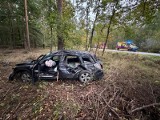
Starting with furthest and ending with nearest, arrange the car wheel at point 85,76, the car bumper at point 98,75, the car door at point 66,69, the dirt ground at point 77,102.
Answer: the car bumper at point 98,75
the car wheel at point 85,76
the car door at point 66,69
the dirt ground at point 77,102

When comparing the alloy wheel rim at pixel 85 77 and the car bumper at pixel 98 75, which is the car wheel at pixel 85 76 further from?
the car bumper at pixel 98 75

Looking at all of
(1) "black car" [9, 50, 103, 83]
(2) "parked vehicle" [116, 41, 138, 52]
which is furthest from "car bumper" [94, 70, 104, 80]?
(2) "parked vehicle" [116, 41, 138, 52]

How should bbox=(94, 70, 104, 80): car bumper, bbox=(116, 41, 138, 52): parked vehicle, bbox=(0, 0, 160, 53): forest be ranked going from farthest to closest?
bbox=(116, 41, 138, 52): parked vehicle
bbox=(0, 0, 160, 53): forest
bbox=(94, 70, 104, 80): car bumper

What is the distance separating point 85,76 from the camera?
5699 millimetres

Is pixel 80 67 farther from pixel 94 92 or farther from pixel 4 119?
pixel 4 119

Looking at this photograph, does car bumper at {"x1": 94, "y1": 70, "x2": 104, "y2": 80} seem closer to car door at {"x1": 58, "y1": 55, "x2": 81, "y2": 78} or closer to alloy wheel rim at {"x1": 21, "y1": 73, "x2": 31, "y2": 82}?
car door at {"x1": 58, "y1": 55, "x2": 81, "y2": 78}

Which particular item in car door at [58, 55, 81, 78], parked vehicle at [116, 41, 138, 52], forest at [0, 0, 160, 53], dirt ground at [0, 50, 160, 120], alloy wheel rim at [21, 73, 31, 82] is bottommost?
dirt ground at [0, 50, 160, 120]

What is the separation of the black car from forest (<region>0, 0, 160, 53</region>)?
15.6 feet

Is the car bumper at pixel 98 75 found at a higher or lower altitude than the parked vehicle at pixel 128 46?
lower

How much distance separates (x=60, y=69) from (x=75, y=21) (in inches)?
316

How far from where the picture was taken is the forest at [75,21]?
32.3ft

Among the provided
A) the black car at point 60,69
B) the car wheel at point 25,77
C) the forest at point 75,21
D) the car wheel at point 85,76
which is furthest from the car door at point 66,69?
the forest at point 75,21

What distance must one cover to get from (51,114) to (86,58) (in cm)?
301

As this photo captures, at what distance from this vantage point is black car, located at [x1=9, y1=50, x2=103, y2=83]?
219 inches
